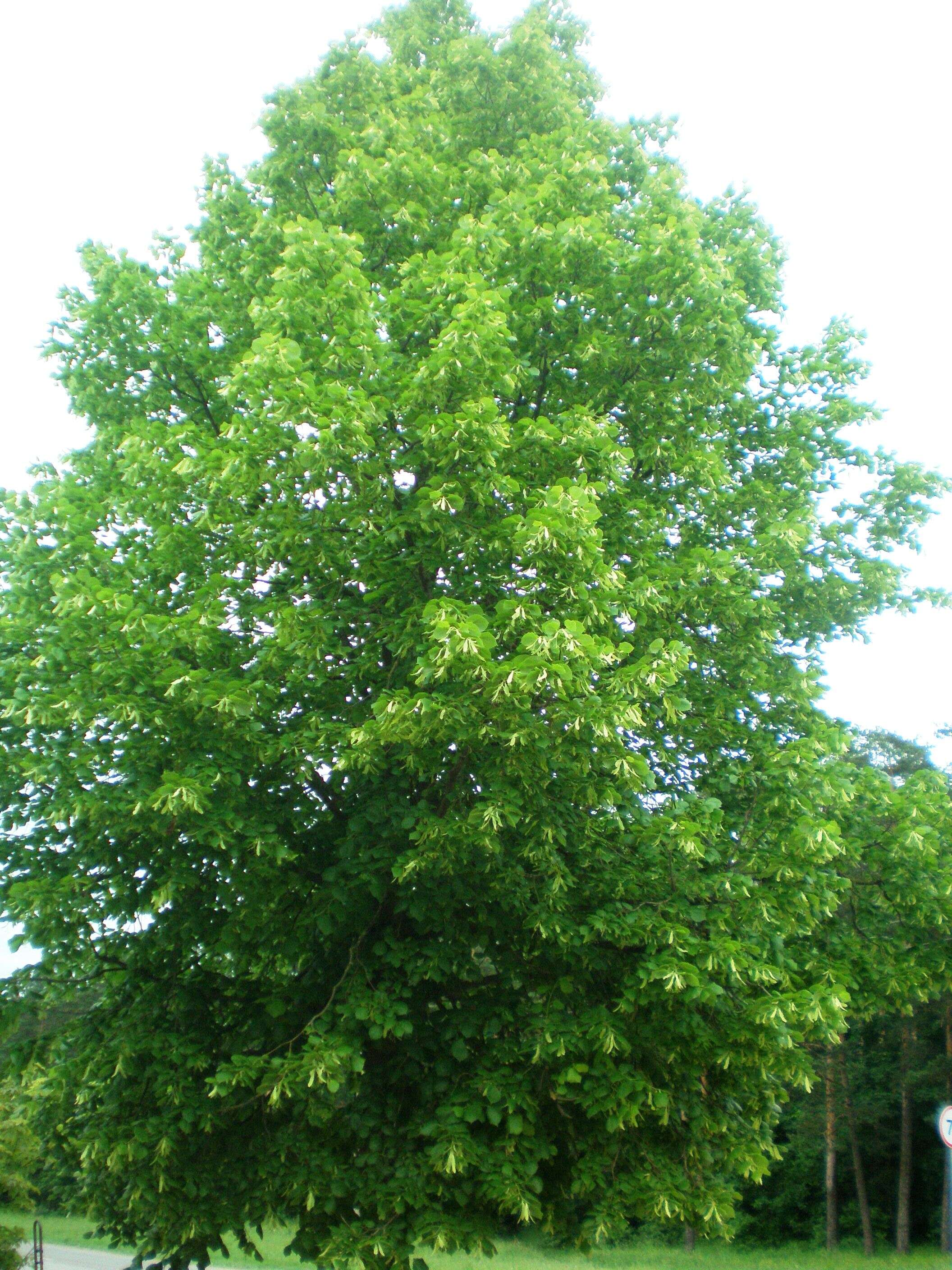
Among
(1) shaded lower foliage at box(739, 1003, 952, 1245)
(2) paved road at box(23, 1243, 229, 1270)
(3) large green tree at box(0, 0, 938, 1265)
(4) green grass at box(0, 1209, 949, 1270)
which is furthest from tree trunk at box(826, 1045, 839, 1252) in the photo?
(3) large green tree at box(0, 0, 938, 1265)

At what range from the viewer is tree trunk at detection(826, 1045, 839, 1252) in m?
30.8

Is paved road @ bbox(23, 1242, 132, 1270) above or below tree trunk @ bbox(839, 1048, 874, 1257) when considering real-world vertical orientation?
below

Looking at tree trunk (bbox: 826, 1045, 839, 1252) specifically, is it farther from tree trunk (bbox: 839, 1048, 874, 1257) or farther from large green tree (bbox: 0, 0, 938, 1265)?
large green tree (bbox: 0, 0, 938, 1265)

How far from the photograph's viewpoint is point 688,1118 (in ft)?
21.7

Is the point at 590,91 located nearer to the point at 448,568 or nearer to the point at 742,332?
the point at 742,332

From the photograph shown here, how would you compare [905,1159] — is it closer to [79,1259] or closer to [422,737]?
[79,1259]

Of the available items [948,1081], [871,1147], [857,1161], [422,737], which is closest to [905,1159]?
[857,1161]

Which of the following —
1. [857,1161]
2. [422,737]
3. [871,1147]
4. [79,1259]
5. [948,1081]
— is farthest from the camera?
[871,1147]

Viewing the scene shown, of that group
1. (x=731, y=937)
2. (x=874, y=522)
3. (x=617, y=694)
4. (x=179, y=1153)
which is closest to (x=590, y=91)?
(x=874, y=522)

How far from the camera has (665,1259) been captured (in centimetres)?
3062

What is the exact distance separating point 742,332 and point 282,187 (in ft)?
15.6

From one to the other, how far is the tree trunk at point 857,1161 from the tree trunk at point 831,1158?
1.03ft

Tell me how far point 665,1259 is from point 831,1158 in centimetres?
739

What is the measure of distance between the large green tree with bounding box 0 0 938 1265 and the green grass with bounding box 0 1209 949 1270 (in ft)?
47.7
